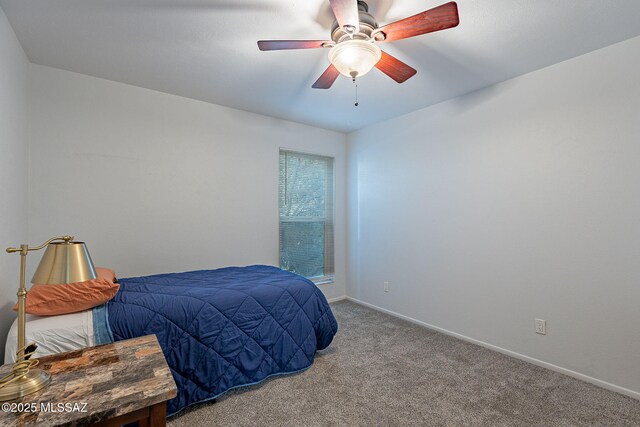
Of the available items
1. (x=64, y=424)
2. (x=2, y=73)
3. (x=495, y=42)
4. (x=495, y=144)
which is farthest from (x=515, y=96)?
(x=2, y=73)

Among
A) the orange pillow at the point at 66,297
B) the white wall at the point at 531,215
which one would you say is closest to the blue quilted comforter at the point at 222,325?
the orange pillow at the point at 66,297

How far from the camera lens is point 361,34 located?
173cm

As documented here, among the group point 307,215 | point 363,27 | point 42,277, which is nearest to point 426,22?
point 363,27

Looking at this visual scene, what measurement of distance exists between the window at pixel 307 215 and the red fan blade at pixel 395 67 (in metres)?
2.02

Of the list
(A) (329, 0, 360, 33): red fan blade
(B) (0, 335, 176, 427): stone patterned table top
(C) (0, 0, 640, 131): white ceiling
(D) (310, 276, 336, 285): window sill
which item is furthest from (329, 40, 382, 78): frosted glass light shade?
(D) (310, 276, 336, 285): window sill

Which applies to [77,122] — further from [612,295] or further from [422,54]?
[612,295]

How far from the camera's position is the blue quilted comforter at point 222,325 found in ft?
6.05

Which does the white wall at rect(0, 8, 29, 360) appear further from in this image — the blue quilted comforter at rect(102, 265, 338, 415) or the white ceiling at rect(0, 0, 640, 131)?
the blue quilted comforter at rect(102, 265, 338, 415)

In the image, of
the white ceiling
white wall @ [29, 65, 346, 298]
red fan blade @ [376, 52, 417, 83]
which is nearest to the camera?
the white ceiling

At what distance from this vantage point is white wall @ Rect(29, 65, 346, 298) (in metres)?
2.49

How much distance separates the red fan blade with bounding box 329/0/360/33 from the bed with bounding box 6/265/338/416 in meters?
1.79

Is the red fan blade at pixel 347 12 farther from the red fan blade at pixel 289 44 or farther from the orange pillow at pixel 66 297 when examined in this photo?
the orange pillow at pixel 66 297

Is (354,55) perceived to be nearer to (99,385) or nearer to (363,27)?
(363,27)

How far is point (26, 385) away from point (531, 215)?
10.3 feet
